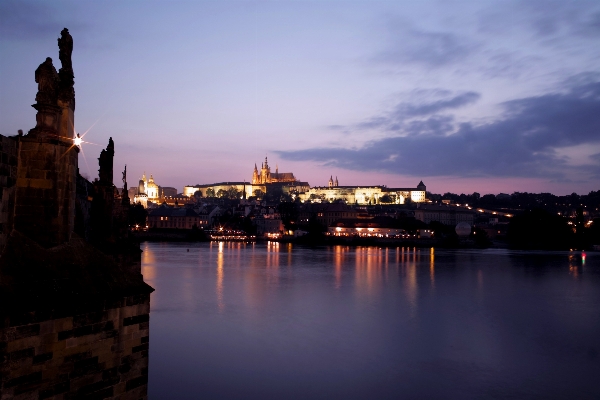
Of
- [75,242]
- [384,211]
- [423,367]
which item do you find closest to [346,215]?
[384,211]

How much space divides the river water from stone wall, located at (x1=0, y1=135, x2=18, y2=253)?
18.0ft

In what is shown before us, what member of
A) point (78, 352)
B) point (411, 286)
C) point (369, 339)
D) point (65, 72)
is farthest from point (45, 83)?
point (411, 286)

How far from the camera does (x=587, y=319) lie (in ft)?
55.2

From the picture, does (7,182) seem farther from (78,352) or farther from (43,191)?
(78,352)

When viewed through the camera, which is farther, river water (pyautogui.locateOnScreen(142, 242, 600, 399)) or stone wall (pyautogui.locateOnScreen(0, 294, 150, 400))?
river water (pyautogui.locateOnScreen(142, 242, 600, 399))

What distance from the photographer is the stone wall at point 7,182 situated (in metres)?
3.60

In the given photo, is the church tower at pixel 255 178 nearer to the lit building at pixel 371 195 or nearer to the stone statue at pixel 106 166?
the lit building at pixel 371 195

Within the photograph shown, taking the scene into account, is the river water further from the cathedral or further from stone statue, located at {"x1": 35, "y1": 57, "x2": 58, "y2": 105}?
the cathedral

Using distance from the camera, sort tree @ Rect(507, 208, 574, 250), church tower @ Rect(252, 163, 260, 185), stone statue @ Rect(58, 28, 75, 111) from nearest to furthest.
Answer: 1. stone statue @ Rect(58, 28, 75, 111)
2. tree @ Rect(507, 208, 574, 250)
3. church tower @ Rect(252, 163, 260, 185)

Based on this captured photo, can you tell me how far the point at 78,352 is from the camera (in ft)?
12.1

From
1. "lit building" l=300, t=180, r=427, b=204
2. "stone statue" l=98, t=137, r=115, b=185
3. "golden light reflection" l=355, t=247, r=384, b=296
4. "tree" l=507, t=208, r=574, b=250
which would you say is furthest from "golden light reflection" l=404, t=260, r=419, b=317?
"lit building" l=300, t=180, r=427, b=204

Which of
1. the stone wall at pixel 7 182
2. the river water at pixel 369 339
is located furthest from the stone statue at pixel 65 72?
the river water at pixel 369 339

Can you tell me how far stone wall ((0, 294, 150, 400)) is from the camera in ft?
10.8

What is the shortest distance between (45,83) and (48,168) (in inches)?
23.9
